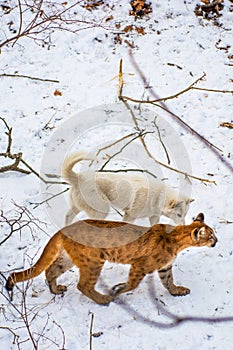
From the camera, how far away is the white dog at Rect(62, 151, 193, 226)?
655cm

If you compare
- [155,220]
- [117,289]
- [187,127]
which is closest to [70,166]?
[155,220]

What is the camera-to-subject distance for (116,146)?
316 inches

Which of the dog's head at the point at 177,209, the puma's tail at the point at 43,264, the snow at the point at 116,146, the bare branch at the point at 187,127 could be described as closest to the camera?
the snow at the point at 116,146

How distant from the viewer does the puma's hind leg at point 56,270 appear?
579 cm

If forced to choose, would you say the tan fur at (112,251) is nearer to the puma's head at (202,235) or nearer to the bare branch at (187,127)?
the puma's head at (202,235)

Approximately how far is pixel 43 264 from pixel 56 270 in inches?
8.3

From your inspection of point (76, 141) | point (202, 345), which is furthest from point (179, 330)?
point (76, 141)

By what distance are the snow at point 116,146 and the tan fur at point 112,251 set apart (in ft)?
0.50

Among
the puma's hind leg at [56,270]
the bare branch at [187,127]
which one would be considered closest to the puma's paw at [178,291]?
the puma's hind leg at [56,270]

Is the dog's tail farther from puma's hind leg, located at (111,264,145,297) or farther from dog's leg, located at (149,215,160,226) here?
puma's hind leg, located at (111,264,145,297)

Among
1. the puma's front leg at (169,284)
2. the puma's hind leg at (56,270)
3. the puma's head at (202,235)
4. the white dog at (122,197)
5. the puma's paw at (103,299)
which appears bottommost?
the puma's paw at (103,299)

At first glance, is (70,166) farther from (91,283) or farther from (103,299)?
(103,299)

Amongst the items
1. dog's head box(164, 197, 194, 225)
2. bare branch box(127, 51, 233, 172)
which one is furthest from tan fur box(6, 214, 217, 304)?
bare branch box(127, 51, 233, 172)

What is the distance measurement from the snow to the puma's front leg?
0.07 metres
